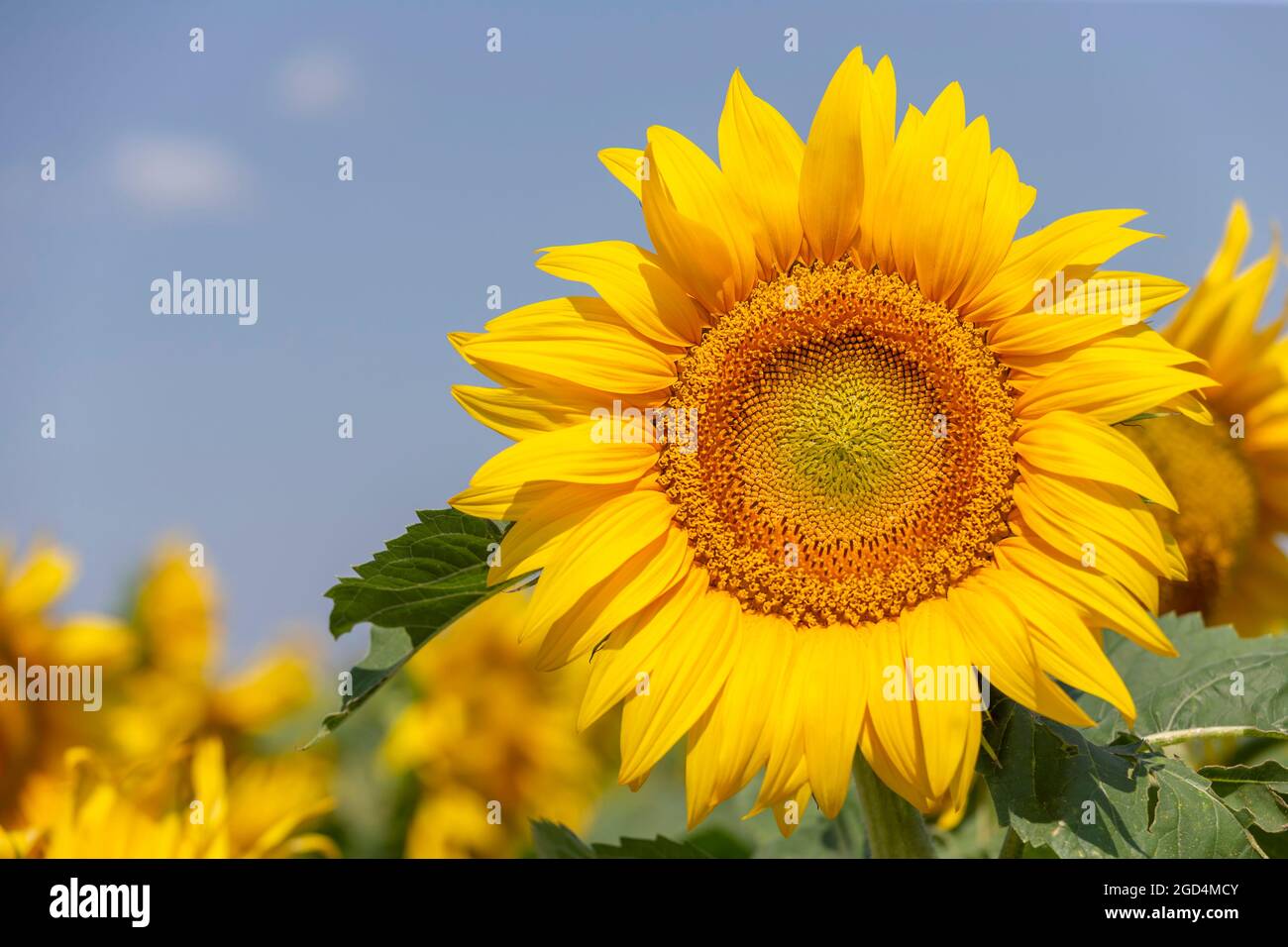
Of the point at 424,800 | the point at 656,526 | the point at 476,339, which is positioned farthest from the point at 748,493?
the point at 424,800

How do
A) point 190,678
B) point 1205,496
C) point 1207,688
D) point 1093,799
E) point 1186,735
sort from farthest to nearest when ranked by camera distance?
point 190,678
point 1205,496
point 1207,688
point 1186,735
point 1093,799

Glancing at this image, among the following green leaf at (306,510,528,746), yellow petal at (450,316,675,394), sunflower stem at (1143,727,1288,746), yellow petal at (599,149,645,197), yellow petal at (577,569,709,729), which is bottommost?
sunflower stem at (1143,727,1288,746)

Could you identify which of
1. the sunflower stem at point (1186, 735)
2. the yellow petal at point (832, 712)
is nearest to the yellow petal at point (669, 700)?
the yellow petal at point (832, 712)

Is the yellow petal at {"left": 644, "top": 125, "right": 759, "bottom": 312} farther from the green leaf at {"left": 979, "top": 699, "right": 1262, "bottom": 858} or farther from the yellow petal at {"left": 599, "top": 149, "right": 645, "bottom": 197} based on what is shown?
the green leaf at {"left": 979, "top": 699, "right": 1262, "bottom": 858}

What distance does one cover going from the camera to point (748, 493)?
223 cm

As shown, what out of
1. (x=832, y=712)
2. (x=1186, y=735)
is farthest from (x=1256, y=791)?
(x=832, y=712)

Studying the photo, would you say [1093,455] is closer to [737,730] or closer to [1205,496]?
[737,730]

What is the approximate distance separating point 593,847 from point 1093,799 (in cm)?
103

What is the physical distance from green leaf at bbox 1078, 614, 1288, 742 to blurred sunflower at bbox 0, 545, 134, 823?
270cm

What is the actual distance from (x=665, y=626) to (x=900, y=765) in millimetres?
437

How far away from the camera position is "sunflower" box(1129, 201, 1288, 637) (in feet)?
10.8

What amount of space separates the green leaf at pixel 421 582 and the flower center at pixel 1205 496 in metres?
1.90

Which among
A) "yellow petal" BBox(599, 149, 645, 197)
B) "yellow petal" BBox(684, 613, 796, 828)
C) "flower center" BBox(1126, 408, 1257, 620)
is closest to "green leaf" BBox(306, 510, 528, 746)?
"yellow petal" BBox(684, 613, 796, 828)

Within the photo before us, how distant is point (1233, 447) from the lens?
3375 millimetres
